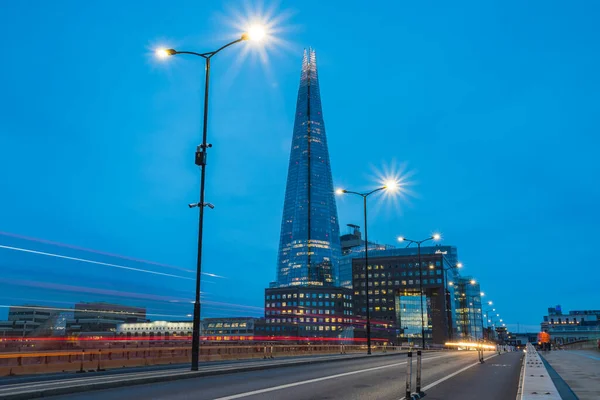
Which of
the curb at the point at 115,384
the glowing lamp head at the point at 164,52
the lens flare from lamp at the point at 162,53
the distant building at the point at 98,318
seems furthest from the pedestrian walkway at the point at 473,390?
the distant building at the point at 98,318

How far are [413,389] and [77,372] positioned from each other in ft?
45.0

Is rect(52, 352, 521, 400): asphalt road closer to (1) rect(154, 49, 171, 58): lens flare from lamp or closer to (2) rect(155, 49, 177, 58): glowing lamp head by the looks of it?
(2) rect(155, 49, 177, 58): glowing lamp head

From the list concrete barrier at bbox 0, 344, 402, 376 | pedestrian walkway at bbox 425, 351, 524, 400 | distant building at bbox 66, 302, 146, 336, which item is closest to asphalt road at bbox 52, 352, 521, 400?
pedestrian walkway at bbox 425, 351, 524, 400

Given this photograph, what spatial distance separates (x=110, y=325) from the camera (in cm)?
14488

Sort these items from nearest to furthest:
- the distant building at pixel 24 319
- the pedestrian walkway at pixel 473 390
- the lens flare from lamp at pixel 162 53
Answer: the pedestrian walkway at pixel 473 390, the lens flare from lamp at pixel 162 53, the distant building at pixel 24 319

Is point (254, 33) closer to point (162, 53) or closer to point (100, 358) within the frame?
point (162, 53)

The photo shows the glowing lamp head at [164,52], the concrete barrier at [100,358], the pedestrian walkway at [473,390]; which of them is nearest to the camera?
the pedestrian walkway at [473,390]

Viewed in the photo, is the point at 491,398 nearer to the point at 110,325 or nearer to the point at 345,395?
the point at 345,395

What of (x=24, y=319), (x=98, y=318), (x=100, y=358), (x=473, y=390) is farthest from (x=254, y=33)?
(x=98, y=318)

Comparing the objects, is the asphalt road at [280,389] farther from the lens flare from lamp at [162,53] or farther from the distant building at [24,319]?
the distant building at [24,319]

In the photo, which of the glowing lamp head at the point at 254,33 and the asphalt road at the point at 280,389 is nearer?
the asphalt road at the point at 280,389

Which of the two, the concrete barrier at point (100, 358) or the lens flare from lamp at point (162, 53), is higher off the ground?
the lens flare from lamp at point (162, 53)

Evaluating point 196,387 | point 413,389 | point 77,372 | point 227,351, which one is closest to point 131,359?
point 77,372

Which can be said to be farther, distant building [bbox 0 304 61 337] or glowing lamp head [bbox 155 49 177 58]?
distant building [bbox 0 304 61 337]
